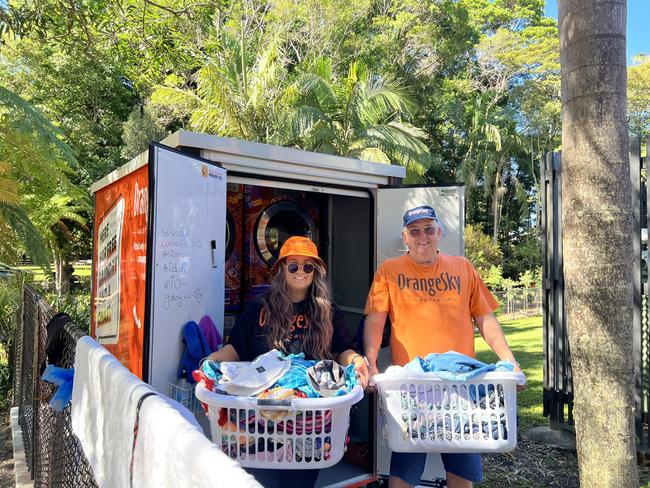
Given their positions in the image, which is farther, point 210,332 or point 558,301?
point 558,301

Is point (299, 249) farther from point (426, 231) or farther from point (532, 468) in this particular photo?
point (532, 468)

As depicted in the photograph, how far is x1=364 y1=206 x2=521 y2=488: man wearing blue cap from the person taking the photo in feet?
9.49

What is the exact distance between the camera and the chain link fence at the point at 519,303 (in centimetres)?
1720

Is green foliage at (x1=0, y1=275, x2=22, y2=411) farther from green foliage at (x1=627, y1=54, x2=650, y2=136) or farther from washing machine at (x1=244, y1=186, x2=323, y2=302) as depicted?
green foliage at (x1=627, y1=54, x2=650, y2=136)

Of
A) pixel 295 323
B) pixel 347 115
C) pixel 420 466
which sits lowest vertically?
pixel 420 466

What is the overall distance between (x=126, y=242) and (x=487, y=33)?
2807 cm

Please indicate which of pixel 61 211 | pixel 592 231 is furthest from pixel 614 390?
pixel 61 211

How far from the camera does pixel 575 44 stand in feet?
7.17

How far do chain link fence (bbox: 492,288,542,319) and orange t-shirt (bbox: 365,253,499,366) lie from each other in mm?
15078

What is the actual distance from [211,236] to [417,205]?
1.61 meters

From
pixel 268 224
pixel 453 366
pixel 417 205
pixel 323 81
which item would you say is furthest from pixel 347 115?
pixel 453 366

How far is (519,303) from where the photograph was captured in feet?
58.2

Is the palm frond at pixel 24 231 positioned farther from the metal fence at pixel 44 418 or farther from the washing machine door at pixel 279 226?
the washing machine door at pixel 279 226

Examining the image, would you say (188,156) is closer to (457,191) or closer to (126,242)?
(126,242)
